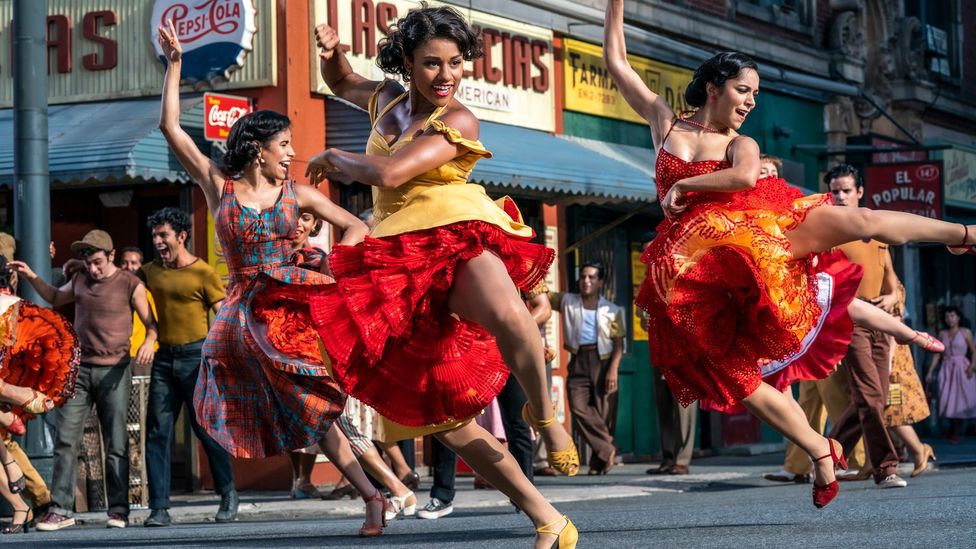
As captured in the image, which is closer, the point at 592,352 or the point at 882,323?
the point at 882,323

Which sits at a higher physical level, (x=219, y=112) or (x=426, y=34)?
(x=219, y=112)

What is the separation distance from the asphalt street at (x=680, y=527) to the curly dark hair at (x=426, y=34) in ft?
6.89

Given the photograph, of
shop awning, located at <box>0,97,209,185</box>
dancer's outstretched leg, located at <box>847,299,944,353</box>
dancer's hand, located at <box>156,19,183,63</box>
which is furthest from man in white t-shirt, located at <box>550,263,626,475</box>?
dancer's hand, located at <box>156,19,183,63</box>

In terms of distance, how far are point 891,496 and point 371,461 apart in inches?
121

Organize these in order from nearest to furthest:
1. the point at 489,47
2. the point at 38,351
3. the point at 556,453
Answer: the point at 556,453 < the point at 38,351 < the point at 489,47

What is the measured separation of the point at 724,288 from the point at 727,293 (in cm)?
4

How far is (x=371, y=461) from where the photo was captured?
360 inches

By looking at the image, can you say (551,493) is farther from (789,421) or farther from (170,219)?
(789,421)

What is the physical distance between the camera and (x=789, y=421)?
295 inches

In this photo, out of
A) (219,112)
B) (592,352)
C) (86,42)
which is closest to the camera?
(219,112)

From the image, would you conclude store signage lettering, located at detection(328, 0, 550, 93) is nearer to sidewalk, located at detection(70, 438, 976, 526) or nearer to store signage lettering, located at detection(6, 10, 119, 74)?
store signage lettering, located at detection(6, 10, 119, 74)

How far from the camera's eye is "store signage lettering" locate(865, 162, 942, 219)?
2239 cm

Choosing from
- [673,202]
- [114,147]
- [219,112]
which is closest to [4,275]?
[114,147]

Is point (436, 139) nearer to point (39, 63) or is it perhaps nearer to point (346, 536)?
point (346, 536)
